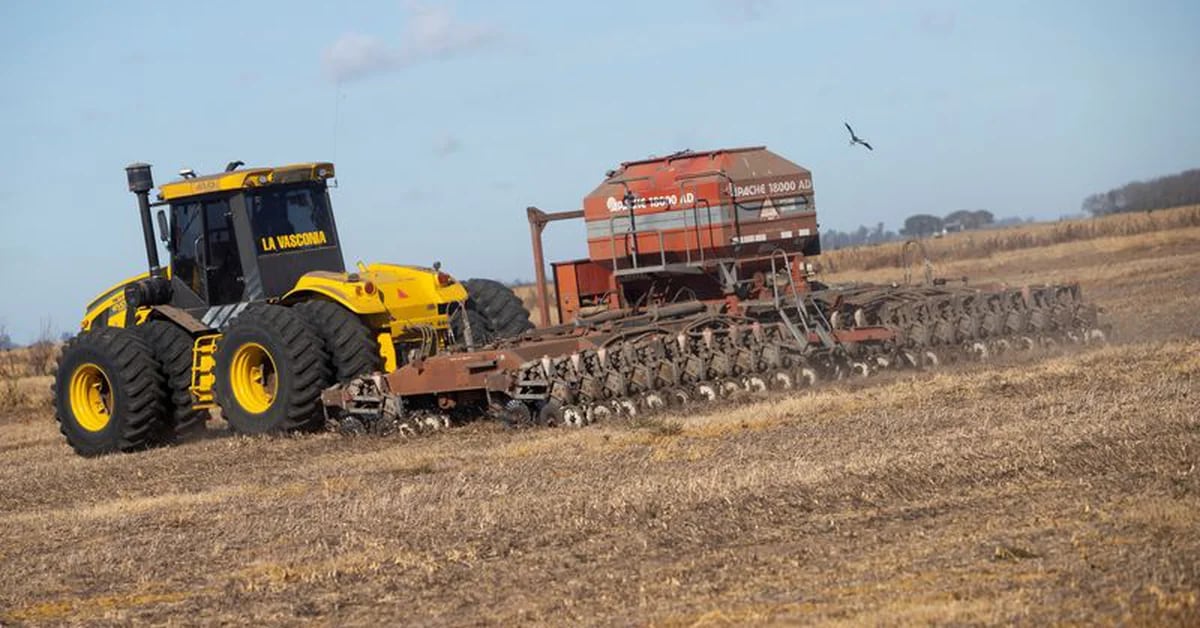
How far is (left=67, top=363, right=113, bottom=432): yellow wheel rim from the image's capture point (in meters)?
18.1

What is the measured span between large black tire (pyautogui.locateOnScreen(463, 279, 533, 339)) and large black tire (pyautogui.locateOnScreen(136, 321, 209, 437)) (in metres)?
3.34

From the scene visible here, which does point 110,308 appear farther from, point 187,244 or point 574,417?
point 574,417

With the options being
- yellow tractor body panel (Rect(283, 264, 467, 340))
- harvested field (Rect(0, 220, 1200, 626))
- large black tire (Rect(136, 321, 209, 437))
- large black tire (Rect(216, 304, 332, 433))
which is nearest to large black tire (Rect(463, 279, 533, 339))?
yellow tractor body panel (Rect(283, 264, 467, 340))

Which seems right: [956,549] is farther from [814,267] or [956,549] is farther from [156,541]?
[814,267]

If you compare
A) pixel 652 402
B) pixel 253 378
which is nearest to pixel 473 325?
pixel 253 378

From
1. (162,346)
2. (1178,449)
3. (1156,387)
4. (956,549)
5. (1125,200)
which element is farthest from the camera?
(1125,200)

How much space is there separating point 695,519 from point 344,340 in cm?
790

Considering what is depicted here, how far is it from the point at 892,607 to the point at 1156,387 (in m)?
7.02

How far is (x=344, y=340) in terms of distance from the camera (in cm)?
1678

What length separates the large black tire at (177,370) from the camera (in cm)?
1788

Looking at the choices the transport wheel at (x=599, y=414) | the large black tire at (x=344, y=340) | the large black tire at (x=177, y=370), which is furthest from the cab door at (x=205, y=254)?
the transport wheel at (x=599, y=414)

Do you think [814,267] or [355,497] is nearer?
[355,497]

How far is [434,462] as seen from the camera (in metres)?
13.6

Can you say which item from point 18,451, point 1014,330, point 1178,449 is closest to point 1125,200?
point 1014,330
